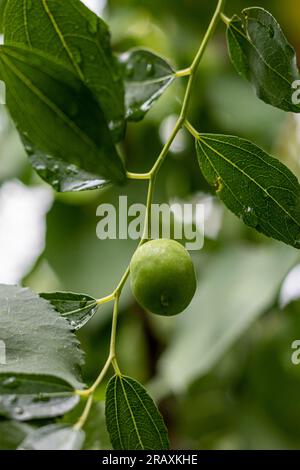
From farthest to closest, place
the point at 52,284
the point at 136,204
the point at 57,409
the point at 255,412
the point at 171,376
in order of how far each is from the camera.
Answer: the point at 52,284
the point at 255,412
the point at 136,204
the point at 171,376
the point at 57,409

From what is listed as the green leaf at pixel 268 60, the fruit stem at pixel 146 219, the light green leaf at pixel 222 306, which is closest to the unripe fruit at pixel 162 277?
the fruit stem at pixel 146 219

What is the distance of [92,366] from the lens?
162 cm

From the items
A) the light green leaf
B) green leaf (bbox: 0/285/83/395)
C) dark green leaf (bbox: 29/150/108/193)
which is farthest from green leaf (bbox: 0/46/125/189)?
the light green leaf

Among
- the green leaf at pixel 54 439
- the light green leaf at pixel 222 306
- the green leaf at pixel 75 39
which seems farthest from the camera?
the light green leaf at pixel 222 306

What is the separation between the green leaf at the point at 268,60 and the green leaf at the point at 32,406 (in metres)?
0.30

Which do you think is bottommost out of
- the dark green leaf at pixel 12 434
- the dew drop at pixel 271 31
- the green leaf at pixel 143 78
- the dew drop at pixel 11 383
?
the dark green leaf at pixel 12 434

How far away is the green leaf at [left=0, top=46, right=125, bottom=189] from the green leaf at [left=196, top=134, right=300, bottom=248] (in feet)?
0.44

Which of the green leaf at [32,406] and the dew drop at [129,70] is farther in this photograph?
the dew drop at [129,70]

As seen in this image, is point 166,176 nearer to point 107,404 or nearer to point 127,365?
point 127,365

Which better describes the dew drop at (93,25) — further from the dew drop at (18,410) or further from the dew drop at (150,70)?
the dew drop at (18,410)

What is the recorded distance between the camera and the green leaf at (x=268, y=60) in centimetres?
65

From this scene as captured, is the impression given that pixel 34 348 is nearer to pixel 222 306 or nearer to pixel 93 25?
pixel 93 25
